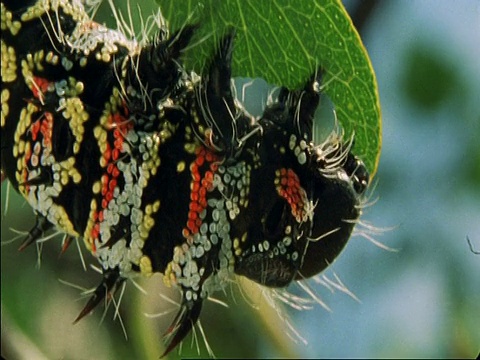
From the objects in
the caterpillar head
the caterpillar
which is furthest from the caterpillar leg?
the caterpillar head

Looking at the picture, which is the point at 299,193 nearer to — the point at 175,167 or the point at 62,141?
the point at 175,167

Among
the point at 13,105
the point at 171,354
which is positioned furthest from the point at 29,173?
the point at 171,354

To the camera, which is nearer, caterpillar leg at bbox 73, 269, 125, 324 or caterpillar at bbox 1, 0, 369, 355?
caterpillar at bbox 1, 0, 369, 355

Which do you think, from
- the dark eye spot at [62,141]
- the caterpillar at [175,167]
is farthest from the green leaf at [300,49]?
the dark eye spot at [62,141]

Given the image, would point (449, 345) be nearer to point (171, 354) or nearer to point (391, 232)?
point (391, 232)

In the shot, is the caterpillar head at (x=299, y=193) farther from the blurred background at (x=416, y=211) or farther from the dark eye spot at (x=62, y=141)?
the dark eye spot at (x=62, y=141)

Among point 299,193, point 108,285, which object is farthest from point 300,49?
point 108,285

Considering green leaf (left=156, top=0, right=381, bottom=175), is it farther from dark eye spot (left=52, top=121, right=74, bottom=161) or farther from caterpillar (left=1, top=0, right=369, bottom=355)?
dark eye spot (left=52, top=121, right=74, bottom=161)
